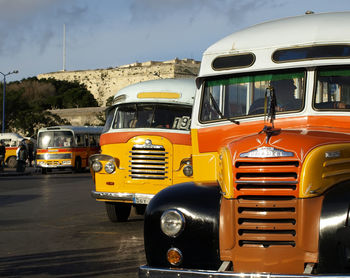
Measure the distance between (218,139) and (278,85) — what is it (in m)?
0.84

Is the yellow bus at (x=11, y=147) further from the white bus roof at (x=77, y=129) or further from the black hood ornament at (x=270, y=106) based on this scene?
the black hood ornament at (x=270, y=106)

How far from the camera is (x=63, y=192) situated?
19859mm

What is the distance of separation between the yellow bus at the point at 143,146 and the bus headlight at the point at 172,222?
230 inches

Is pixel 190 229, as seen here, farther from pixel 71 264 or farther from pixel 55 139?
A: pixel 55 139

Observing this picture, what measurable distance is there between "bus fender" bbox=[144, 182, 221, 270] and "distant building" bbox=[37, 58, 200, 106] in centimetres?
10317

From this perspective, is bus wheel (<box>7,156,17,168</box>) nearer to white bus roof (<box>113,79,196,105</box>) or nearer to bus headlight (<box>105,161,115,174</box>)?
white bus roof (<box>113,79,196,105</box>)

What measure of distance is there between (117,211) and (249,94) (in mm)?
6158

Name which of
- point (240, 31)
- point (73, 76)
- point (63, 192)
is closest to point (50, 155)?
point (63, 192)

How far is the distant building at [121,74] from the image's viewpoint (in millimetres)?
111750

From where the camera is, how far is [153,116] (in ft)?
41.1

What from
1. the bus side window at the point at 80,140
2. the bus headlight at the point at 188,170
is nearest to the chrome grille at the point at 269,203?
the bus headlight at the point at 188,170

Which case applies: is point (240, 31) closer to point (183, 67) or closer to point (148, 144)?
point (148, 144)

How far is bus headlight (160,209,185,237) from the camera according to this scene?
5.35 metres

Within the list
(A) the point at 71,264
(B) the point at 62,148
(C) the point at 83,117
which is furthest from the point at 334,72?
(C) the point at 83,117
